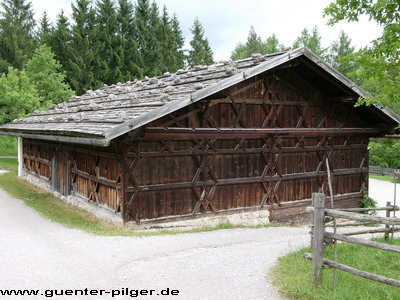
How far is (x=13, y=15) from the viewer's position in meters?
47.7

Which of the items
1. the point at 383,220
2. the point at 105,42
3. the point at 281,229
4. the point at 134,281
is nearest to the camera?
the point at 383,220

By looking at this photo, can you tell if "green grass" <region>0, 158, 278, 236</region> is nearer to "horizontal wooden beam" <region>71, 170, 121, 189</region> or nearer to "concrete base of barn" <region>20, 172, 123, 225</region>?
"concrete base of barn" <region>20, 172, 123, 225</region>

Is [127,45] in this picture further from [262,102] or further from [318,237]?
[318,237]

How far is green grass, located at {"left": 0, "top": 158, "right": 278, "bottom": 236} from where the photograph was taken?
36.6 ft

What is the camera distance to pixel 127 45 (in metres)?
45.0

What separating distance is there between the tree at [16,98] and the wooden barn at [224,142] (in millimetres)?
8236

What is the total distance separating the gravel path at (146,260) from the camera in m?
6.98

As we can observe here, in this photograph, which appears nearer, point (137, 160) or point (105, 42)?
point (137, 160)

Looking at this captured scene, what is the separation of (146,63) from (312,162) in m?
34.3

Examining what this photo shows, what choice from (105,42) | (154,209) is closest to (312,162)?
(154,209)

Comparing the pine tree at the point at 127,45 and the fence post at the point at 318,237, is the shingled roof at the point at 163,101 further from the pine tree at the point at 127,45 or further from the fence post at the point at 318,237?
the pine tree at the point at 127,45

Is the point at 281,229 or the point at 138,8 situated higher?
the point at 138,8

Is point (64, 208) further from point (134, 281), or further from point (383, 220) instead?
point (383, 220)

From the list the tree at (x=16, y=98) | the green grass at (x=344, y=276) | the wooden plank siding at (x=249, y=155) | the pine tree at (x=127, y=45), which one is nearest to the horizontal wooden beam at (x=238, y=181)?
the wooden plank siding at (x=249, y=155)
